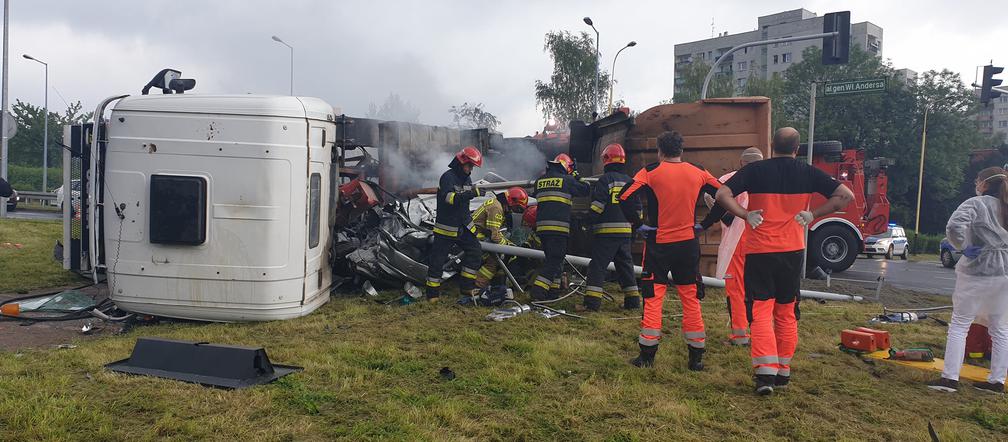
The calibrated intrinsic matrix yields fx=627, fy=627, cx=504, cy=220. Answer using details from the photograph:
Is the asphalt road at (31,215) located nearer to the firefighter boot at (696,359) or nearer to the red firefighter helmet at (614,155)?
the red firefighter helmet at (614,155)

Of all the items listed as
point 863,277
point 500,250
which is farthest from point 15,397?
point 863,277

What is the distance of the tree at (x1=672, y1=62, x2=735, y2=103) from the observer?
3928 centimetres

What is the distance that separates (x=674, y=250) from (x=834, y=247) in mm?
9891

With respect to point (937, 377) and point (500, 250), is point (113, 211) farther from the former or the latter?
point (937, 377)

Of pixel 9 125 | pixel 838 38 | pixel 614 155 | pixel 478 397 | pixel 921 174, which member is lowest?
pixel 478 397

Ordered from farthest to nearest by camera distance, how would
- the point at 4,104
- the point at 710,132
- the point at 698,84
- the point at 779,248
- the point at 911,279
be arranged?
the point at 698,84, the point at 4,104, the point at 911,279, the point at 710,132, the point at 779,248

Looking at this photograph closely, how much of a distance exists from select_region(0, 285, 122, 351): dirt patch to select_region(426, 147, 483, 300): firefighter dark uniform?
3.17 meters

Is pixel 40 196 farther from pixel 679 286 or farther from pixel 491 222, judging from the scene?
pixel 679 286

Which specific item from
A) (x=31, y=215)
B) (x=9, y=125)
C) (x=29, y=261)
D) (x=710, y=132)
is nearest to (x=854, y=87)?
(x=710, y=132)

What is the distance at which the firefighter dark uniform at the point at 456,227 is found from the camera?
7.07 metres

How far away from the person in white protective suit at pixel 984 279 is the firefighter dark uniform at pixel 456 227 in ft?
14.6

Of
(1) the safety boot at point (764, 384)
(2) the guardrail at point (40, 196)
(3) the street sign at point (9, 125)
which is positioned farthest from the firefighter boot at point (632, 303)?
(2) the guardrail at point (40, 196)

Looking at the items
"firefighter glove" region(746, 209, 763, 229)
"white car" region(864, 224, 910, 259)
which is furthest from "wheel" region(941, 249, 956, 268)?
"firefighter glove" region(746, 209, 763, 229)

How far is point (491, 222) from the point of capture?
7.41 meters
